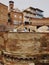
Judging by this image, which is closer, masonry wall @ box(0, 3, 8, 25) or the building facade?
masonry wall @ box(0, 3, 8, 25)

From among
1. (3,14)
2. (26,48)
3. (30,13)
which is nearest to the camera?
(26,48)

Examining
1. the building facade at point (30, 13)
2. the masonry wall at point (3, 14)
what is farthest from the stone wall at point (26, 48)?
the building facade at point (30, 13)

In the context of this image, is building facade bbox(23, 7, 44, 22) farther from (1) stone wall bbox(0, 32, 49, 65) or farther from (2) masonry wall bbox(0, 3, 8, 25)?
(1) stone wall bbox(0, 32, 49, 65)

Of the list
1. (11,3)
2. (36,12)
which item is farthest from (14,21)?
(36,12)

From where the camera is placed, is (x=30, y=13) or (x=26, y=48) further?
(x=30, y=13)

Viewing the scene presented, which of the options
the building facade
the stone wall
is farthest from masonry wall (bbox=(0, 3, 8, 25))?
the stone wall

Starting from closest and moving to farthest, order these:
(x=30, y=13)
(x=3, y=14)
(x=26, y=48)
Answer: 1. (x=26, y=48)
2. (x=3, y=14)
3. (x=30, y=13)

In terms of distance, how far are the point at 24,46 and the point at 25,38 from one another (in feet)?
1.82

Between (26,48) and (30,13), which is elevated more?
(30,13)

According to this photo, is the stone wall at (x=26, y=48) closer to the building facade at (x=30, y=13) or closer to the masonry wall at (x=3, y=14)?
the masonry wall at (x=3, y=14)

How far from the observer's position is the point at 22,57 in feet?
41.2

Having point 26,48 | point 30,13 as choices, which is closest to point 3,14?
point 30,13

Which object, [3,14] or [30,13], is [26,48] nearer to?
[3,14]

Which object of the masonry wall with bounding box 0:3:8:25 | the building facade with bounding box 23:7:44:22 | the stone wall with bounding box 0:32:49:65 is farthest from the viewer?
the building facade with bounding box 23:7:44:22
